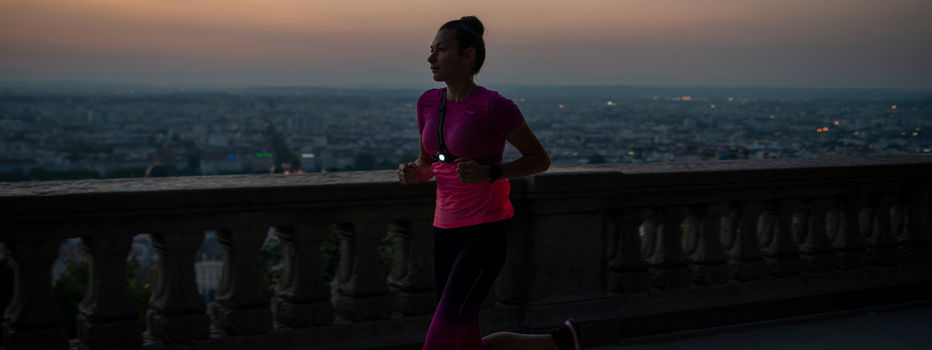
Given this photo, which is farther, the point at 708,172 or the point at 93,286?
the point at 708,172

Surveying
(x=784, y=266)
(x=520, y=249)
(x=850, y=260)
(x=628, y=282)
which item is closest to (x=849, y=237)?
(x=850, y=260)

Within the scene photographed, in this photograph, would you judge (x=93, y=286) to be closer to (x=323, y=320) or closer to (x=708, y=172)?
(x=323, y=320)

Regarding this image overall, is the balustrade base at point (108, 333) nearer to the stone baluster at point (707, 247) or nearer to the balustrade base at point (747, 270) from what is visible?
the stone baluster at point (707, 247)

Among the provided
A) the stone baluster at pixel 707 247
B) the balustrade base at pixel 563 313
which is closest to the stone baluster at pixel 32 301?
the balustrade base at pixel 563 313

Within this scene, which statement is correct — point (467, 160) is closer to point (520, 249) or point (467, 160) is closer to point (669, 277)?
point (520, 249)

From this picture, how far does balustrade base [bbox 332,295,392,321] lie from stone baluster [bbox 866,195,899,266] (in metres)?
3.66

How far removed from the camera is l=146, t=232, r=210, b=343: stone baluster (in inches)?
136

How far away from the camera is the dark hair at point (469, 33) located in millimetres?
2900

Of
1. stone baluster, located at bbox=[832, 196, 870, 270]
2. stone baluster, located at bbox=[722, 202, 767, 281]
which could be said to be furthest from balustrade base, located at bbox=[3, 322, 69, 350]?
stone baluster, located at bbox=[832, 196, 870, 270]

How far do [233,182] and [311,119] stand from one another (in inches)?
1830

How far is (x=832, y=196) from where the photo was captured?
537 cm

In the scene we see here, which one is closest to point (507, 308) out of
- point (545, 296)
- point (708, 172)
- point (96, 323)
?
point (545, 296)

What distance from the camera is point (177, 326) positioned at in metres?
3.52

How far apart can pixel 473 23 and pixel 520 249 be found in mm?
1674
